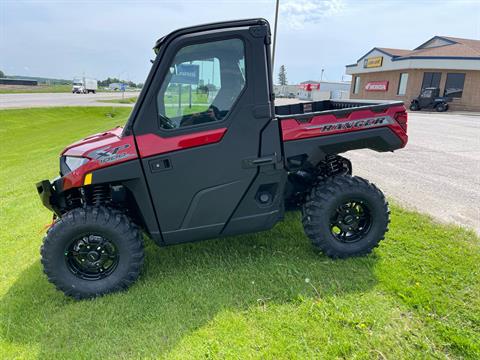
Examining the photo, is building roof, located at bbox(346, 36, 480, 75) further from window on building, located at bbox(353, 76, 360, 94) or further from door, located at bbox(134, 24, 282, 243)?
door, located at bbox(134, 24, 282, 243)

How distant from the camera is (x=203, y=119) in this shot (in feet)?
9.74

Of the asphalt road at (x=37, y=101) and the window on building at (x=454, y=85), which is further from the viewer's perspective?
the window on building at (x=454, y=85)

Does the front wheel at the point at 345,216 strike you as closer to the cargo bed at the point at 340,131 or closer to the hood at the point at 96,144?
the cargo bed at the point at 340,131

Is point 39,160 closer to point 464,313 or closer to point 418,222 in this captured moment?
point 418,222

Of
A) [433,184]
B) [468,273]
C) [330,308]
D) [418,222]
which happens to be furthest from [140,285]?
[433,184]

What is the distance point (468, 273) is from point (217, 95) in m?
2.94

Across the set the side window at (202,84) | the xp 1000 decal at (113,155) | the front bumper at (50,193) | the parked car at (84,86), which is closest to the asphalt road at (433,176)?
the side window at (202,84)

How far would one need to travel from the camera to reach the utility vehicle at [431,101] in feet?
95.8

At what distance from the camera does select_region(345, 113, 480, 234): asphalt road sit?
5016 millimetres

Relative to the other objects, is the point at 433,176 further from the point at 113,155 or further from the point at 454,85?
the point at 454,85

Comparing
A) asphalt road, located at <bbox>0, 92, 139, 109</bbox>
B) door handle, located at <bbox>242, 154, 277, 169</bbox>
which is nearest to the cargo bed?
door handle, located at <bbox>242, 154, 277, 169</bbox>

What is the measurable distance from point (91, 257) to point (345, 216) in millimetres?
2583

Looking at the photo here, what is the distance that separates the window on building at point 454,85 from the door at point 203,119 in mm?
35497

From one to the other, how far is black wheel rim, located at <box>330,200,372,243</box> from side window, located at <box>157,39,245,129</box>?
164cm
